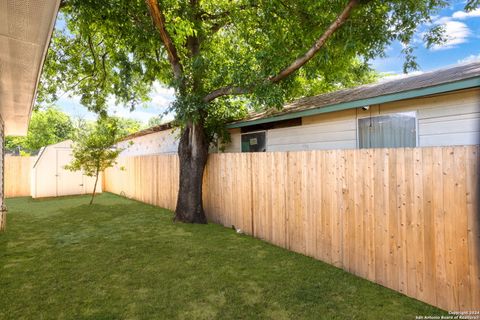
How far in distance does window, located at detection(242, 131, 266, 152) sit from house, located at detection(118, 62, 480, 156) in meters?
0.03

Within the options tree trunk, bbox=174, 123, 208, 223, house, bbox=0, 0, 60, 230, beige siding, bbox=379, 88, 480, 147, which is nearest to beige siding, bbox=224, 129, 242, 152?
tree trunk, bbox=174, 123, 208, 223

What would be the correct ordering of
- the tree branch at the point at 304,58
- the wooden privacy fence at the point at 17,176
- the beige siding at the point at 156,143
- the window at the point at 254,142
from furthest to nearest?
the wooden privacy fence at the point at 17,176
the beige siding at the point at 156,143
the window at the point at 254,142
the tree branch at the point at 304,58

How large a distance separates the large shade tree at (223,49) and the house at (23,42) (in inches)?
99.9

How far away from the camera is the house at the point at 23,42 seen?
223cm

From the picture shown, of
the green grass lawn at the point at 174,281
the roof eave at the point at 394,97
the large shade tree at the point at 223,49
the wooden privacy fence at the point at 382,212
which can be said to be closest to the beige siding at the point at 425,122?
the roof eave at the point at 394,97

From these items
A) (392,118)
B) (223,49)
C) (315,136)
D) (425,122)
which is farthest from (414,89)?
(223,49)

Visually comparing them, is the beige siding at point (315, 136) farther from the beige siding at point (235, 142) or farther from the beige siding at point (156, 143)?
the beige siding at point (156, 143)

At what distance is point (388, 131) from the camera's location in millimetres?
4949

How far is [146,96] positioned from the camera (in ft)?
39.7

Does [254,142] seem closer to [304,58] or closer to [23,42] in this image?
[304,58]

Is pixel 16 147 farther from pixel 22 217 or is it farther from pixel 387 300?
pixel 387 300

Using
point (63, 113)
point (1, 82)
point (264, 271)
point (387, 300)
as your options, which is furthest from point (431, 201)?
point (63, 113)

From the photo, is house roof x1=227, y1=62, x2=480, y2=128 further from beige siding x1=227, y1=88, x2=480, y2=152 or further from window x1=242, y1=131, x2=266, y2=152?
window x1=242, y1=131, x2=266, y2=152

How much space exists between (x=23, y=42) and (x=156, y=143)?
10247 millimetres
